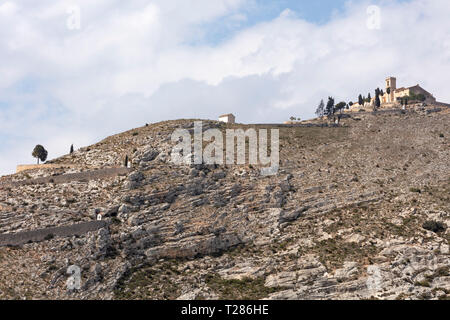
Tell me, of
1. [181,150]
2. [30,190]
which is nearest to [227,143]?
[181,150]

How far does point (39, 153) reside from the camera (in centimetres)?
10594

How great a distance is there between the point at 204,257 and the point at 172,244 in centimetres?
380

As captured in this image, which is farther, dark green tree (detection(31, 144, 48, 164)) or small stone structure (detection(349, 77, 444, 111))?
small stone structure (detection(349, 77, 444, 111))

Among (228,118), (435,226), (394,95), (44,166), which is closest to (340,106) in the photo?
(394,95)

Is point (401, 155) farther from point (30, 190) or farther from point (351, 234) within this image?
point (30, 190)

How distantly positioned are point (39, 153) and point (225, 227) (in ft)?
132

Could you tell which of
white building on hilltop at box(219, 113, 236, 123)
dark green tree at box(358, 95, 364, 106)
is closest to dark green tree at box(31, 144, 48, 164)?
white building on hilltop at box(219, 113, 236, 123)

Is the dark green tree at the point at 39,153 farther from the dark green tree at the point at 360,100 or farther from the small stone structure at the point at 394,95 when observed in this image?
the dark green tree at the point at 360,100

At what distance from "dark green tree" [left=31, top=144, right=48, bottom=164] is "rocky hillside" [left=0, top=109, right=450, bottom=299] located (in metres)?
12.2

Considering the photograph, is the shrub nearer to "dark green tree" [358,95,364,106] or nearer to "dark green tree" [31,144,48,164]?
"dark green tree" [31,144,48,164]

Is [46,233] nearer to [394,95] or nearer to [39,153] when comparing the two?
[39,153]

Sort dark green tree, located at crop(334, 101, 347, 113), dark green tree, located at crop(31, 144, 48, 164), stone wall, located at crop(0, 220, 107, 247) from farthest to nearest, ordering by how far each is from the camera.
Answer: dark green tree, located at crop(334, 101, 347, 113) → dark green tree, located at crop(31, 144, 48, 164) → stone wall, located at crop(0, 220, 107, 247)

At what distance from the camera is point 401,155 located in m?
98.3

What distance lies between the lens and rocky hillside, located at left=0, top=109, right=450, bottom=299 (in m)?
68.4
